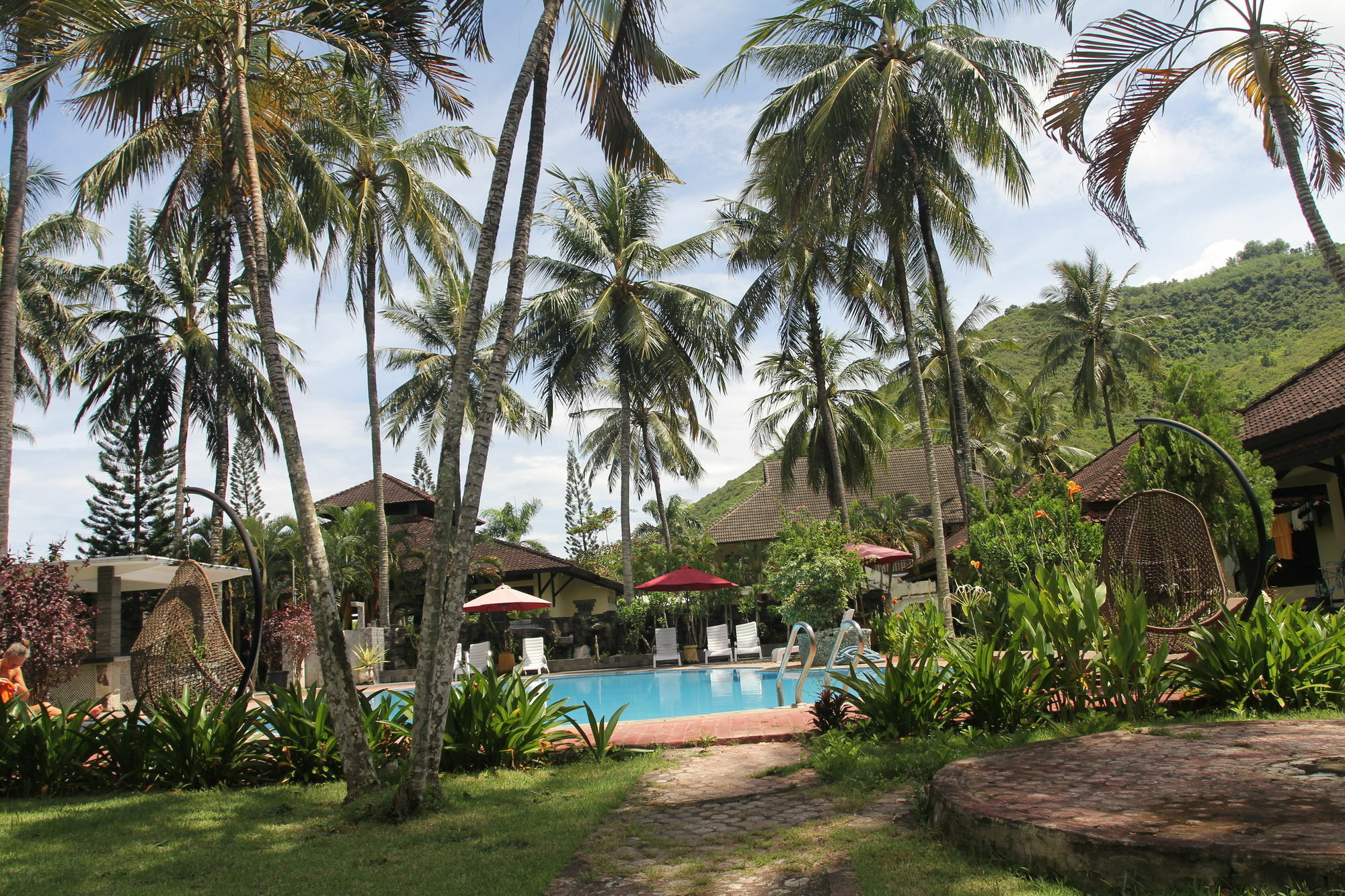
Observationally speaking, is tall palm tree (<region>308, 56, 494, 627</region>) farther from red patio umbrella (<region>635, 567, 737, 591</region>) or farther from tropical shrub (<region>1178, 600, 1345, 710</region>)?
tropical shrub (<region>1178, 600, 1345, 710</region>)

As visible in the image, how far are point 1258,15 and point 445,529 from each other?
24.6ft

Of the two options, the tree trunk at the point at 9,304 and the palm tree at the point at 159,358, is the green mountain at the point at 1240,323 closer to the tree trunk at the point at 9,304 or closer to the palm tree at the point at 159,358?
the palm tree at the point at 159,358

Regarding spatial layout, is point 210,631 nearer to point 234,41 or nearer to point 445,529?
point 445,529

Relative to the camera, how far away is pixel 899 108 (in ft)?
45.3

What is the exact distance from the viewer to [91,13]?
19.7ft

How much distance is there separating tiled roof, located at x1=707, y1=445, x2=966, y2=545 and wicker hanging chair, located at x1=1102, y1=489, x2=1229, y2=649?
21.2 meters

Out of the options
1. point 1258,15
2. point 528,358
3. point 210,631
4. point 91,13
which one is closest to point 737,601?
point 528,358

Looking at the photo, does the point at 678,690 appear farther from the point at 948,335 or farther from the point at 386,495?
the point at 386,495

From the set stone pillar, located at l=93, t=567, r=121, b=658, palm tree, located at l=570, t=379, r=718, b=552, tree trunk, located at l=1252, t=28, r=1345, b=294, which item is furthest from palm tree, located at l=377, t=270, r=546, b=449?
tree trunk, located at l=1252, t=28, r=1345, b=294

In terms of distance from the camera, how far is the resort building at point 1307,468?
11062 millimetres

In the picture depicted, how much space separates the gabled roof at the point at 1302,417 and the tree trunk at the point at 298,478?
10.8m

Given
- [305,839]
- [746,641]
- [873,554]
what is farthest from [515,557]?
[305,839]

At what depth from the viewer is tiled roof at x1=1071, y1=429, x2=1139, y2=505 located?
14938 mm

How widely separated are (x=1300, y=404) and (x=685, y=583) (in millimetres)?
10876
